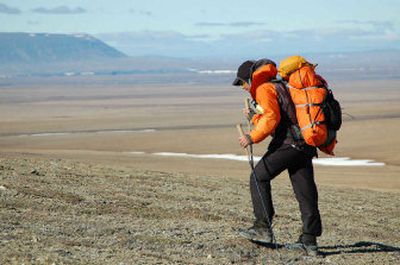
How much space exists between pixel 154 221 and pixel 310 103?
9.55 feet

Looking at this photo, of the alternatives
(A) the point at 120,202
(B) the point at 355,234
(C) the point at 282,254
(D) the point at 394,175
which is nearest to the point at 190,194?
(A) the point at 120,202

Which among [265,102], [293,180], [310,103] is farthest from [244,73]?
[293,180]

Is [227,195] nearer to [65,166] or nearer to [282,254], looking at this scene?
[65,166]

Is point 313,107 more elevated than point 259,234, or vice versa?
point 313,107

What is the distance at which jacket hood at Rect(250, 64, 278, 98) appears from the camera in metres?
8.10

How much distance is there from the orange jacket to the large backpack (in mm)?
206

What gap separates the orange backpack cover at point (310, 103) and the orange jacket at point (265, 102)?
0.65ft

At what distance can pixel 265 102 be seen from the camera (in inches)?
312

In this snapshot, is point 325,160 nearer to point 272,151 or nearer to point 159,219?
point 159,219

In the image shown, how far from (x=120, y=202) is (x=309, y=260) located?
349cm

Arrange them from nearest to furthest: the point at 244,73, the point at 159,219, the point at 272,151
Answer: the point at 244,73 < the point at 272,151 < the point at 159,219

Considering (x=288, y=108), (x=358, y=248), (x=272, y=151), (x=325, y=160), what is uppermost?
(x=288, y=108)

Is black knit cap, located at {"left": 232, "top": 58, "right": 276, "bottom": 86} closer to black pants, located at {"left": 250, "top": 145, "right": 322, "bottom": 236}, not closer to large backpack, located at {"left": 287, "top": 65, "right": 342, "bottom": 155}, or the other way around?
large backpack, located at {"left": 287, "top": 65, "right": 342, "bottom": 155}

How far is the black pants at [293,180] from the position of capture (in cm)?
823
